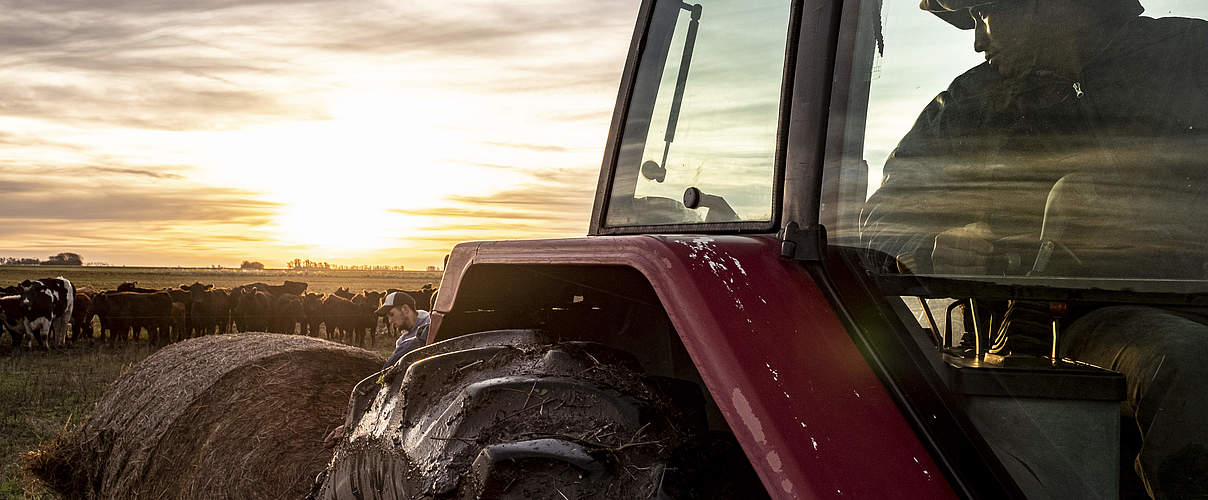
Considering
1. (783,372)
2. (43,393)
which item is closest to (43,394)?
(43,393)

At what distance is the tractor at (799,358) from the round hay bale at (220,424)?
3.05m

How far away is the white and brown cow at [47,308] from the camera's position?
1767 centimetres

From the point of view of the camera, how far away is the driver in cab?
140 cm

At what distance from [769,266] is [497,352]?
0.61 metres

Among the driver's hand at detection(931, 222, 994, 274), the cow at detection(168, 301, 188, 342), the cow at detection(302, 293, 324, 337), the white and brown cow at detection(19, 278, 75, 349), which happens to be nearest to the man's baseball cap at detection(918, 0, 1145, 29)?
the driver's hand at detection(931, 222, 994, 274)

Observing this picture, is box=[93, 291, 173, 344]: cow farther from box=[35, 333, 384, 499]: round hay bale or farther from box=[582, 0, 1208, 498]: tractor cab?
box=[582, 0, 1208, 498]: tractor cab

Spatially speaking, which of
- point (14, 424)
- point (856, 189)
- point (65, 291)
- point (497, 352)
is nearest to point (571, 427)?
point (497, 352)

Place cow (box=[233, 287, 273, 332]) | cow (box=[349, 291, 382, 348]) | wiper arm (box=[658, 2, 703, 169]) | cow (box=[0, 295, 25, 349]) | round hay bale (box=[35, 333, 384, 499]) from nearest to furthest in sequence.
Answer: wiper arm (box=[658, 2, 703, 169]) < round hay bale (box=[35, 333, 384, 499]) < cow (box=[0, 295, 25, 349]) < cow (box=[233, 287, 273, 332]) < cow (box=[349, 291, 382, 348])

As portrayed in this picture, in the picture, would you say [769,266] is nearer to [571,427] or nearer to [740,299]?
[740,299]

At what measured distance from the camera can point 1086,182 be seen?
1.45m

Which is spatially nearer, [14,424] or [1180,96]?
[1180,96]

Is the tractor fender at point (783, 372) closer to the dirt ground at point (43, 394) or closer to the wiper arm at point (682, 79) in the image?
the wiper arm at point (682, 79)

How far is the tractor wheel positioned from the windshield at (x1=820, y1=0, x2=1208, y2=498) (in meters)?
0.42

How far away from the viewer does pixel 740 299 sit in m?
1.52
